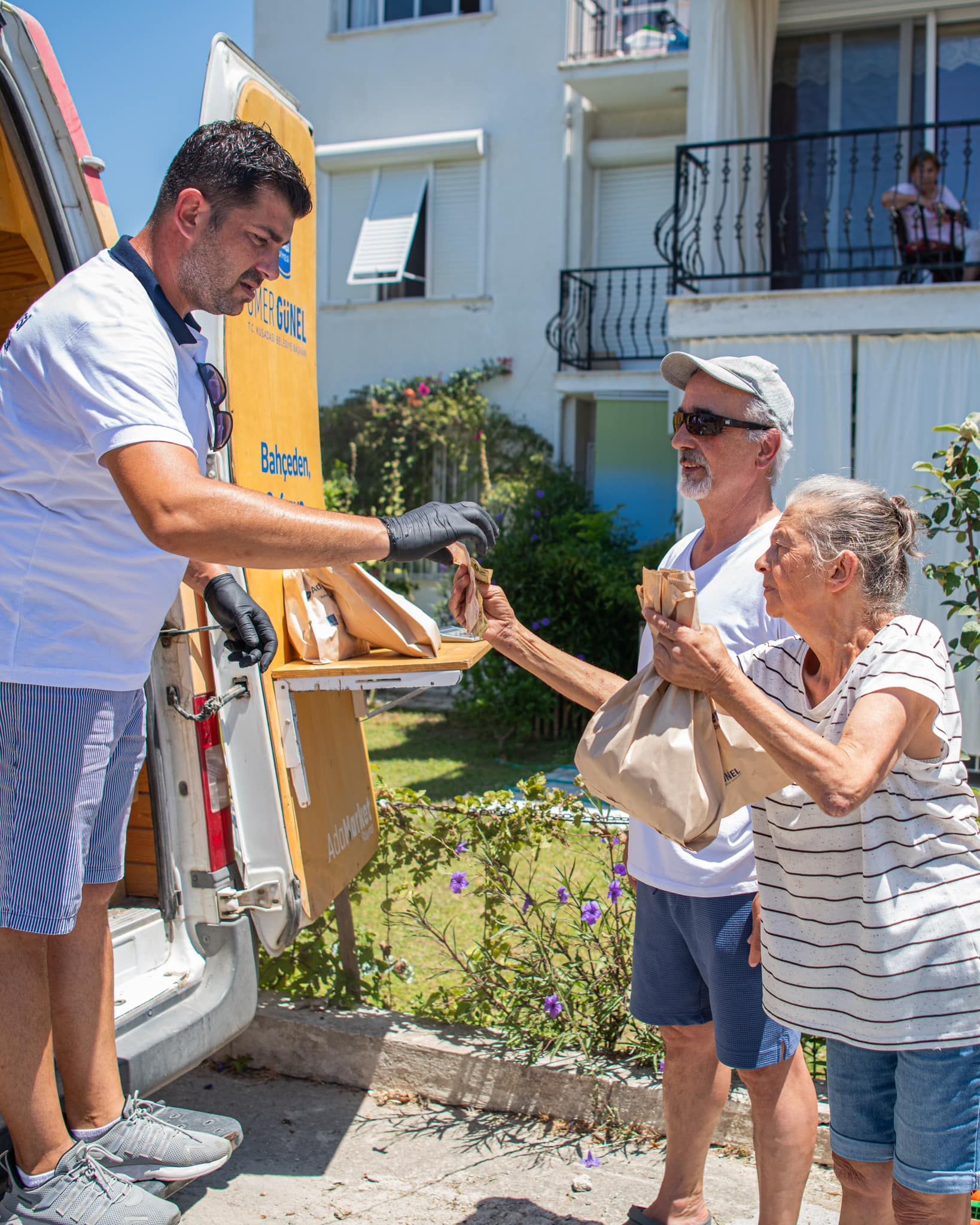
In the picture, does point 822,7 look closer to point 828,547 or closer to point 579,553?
point 579,553

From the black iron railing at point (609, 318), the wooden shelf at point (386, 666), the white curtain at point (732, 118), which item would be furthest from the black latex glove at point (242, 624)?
the black iron railing at point (609, 318)

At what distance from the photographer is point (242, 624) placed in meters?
2.61

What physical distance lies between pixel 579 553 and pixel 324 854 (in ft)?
23.0

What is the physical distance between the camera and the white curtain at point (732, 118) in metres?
9.42

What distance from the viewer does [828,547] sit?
2074 millimetres

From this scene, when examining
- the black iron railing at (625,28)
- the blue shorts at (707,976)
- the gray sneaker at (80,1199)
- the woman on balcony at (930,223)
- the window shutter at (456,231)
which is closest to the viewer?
the gray sneaker at (80,1199)

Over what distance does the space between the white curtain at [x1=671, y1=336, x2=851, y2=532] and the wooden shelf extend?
564cm

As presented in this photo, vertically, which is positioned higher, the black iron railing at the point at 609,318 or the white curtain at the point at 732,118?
the white curtain at the point at 732,118

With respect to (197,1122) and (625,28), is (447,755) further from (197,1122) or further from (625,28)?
(625,28)

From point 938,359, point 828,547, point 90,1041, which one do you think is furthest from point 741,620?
point 938,359

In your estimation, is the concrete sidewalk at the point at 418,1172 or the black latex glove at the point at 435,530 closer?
the black latex glove at the point at 435,530

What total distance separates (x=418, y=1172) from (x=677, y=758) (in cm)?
165

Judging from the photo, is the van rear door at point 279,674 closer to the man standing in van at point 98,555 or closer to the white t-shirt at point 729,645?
the man standing in van at point 98,555

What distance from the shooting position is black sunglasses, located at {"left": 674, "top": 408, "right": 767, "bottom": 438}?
2.54 metres
